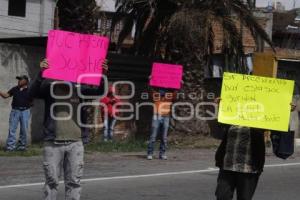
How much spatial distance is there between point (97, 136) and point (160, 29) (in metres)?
3.47

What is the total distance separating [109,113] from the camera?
59.2 feet

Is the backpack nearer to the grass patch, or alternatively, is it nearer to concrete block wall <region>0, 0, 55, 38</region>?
the grass patch

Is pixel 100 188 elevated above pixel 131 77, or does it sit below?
below

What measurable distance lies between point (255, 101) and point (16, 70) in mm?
10421

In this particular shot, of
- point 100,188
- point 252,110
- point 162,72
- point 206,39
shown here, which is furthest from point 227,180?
point 206,39

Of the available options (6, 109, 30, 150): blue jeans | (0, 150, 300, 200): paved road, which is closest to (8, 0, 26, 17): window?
(6, 109, 30, 150): blue jeans

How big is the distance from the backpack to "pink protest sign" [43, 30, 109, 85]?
2.00 meters

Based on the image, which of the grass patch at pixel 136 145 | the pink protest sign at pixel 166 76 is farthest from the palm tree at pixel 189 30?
the pink protest sign at pixel 166 76

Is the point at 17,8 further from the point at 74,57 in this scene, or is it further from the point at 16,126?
the point at 74,57

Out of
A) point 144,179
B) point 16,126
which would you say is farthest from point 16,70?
point 144,179

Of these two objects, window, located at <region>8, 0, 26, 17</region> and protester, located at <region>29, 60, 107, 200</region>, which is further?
window, located at <region>8, 0, 26, 17</region>

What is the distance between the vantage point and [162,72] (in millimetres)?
16734

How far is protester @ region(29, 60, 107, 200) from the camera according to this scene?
6.82 metres

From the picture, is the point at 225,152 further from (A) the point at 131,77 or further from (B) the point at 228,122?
(A) the point at 131,77
